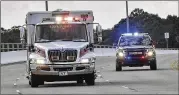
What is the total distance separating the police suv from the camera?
3225cm

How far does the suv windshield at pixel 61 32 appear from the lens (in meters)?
22.0

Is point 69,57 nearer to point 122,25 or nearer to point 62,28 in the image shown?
point 62,28

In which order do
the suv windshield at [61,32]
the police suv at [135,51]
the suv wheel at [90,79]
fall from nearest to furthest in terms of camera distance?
the suv wheel at [90,79] < the suv windshield at [61,32] < the police suv at [135,51]

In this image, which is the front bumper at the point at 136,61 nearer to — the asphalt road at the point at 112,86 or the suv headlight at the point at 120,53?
the suv headlight at the point at 120,53

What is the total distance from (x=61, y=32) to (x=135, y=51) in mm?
10703

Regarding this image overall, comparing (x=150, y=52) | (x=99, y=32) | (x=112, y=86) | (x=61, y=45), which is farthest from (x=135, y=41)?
(x=112, y=86)

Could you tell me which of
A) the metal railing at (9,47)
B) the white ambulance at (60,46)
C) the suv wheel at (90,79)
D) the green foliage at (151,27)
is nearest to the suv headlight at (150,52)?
the white ambulance at (60,46)

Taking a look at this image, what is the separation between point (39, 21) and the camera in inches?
910

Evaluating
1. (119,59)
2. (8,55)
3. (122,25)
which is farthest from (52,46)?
(122,25)

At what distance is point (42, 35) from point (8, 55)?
2740 cm

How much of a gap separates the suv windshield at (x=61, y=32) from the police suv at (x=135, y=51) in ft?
33.5

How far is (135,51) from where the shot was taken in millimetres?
32344

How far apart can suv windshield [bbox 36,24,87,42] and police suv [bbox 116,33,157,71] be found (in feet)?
33.5

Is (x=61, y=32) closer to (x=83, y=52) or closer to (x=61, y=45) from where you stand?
(x=61, y=45)
